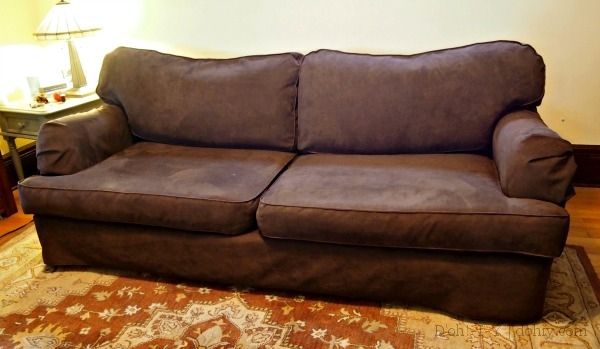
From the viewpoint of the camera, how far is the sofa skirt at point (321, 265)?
5.21 ft

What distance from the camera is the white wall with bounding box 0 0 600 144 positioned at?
7.55ft

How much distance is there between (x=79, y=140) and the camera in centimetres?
209

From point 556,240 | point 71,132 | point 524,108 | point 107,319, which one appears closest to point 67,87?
point 71,132

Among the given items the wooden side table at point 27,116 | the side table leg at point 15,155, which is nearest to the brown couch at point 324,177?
the wooden side table at point 27,116

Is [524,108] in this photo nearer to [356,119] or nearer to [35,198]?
[356,119]

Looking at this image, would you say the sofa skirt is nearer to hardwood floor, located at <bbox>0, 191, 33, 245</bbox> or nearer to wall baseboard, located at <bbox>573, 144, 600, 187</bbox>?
hardwood floor, located at <bbox>0, 191, 33, 245</bbox>

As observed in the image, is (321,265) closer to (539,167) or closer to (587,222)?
(539,167)

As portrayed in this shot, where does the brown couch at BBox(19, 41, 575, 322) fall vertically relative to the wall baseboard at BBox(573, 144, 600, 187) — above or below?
above

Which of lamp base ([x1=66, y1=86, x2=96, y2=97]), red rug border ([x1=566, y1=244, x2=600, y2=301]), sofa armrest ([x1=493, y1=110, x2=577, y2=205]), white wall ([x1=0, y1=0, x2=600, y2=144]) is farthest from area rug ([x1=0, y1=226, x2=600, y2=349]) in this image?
lamp base ([x1=66, y1=86, x2=96, y2=97])

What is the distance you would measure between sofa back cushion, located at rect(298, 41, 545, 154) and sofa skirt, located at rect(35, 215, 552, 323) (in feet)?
1.97

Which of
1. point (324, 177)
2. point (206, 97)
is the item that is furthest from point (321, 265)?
point (206, 97)

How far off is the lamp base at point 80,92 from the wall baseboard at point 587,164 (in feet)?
8.87

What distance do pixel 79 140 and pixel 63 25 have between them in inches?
33.8

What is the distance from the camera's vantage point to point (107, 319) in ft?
5.82
